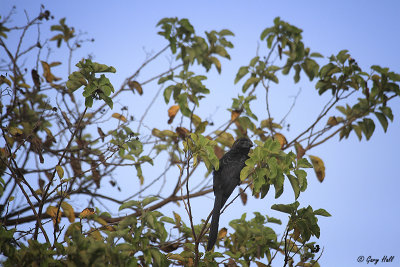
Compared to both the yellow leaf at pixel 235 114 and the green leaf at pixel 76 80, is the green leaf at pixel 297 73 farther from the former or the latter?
the green leaf at pixel 76 80

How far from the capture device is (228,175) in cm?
378

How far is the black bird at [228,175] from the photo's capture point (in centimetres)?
343

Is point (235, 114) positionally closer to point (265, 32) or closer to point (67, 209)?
point (265, 32)

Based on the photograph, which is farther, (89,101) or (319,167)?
(319,167)

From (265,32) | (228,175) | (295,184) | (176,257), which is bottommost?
(176,257)

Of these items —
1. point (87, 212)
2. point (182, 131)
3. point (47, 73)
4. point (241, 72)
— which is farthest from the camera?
point (241, 72)

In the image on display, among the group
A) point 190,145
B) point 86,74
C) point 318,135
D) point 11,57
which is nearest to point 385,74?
point 318,135

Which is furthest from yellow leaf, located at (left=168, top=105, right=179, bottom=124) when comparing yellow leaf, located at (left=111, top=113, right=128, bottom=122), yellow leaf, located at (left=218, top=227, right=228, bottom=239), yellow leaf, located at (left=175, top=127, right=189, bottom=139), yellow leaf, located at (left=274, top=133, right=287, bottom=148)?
yellow leaf, located at (left=218, top=227, right=228, bottom=239)

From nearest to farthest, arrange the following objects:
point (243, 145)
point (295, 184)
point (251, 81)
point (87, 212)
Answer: point (295, 184), point (87, 212), point (243, 145), point (251, 81)

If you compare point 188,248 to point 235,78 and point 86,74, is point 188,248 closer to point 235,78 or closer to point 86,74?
point 86,74

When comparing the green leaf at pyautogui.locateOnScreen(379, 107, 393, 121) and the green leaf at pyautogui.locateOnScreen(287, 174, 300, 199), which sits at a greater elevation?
the green leaf at pyautogui.locateOnScreen(379, 107, 393, 121)

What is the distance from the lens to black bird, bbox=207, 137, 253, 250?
3.43 metres

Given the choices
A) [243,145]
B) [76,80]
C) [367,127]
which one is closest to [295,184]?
[243,145]

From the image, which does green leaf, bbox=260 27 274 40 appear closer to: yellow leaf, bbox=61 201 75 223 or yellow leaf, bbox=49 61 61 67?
yellow leaf, bbox=49 61 61 67
